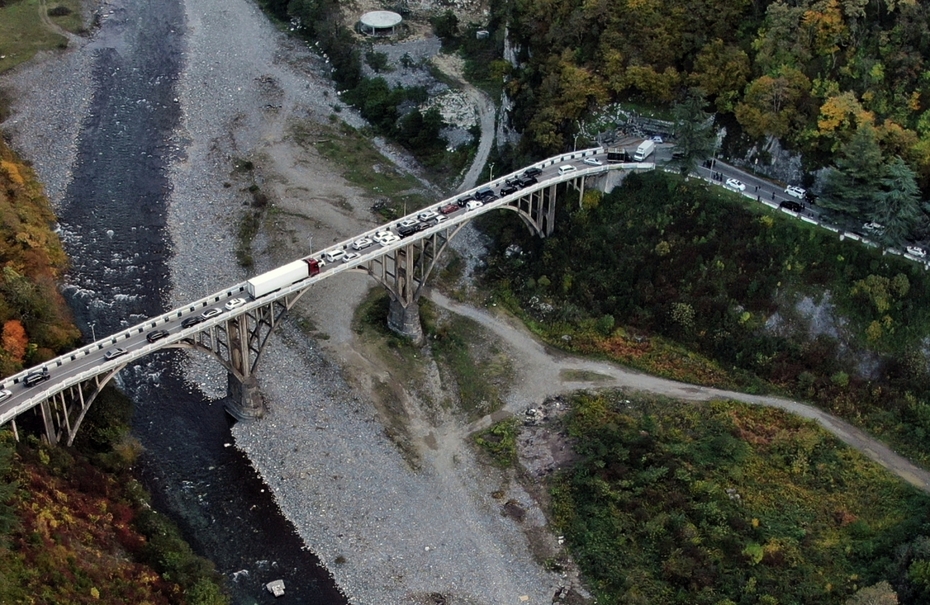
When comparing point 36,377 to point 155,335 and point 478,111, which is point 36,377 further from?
point 478,111

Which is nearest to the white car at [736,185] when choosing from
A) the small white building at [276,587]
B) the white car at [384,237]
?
the white car at [384,237]

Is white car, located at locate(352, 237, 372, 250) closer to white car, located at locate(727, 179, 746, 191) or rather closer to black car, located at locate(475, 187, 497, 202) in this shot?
black car, located at locate(475, 187, 497, 202)

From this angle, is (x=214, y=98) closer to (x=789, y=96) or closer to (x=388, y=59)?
(x=388, y=59)

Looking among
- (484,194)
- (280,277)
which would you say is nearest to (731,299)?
(484,194)

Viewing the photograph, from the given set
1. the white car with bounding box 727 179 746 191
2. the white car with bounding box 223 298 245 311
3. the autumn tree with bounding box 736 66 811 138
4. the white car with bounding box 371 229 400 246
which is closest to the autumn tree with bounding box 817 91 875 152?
the autumn tree with bounding box 736 66 811 138

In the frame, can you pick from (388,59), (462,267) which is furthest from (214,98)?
(462,267)

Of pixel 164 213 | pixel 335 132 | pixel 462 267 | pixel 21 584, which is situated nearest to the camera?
pixel 21 584
